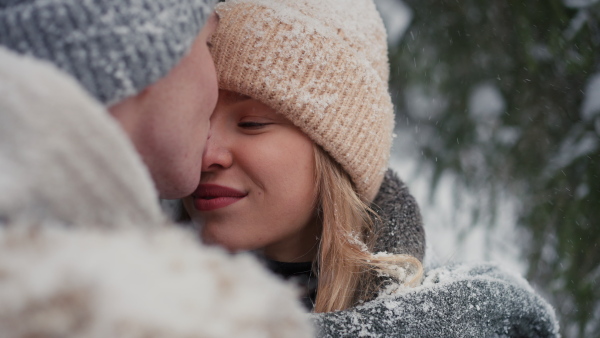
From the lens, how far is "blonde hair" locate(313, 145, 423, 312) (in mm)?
1637

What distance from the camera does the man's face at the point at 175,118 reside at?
984 mm

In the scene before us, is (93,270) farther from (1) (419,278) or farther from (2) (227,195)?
(1) (419,278)

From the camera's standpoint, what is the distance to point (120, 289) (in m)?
0.58

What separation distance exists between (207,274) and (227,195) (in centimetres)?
101

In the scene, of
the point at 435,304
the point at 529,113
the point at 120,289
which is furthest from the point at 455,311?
the point at 529,113

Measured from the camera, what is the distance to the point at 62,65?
2.65 feet

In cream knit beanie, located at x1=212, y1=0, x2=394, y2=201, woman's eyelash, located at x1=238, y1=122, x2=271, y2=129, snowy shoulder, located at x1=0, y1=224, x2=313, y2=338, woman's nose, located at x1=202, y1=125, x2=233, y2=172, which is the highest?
snowy shoulder, located at x1=0, y1=224, x2=313, y2=338

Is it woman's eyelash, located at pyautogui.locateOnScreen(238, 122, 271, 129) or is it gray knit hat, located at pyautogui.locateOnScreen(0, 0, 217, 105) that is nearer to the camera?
gray knit hat, located at pyautogui.locateOnScreen(0, 0, 217, 105)

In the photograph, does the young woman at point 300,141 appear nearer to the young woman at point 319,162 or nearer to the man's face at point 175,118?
the young woman at point 319,162

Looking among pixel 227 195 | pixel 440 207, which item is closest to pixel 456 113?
pixel 440 207

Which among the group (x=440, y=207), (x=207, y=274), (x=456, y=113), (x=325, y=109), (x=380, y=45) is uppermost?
→ (x=207, y=274)

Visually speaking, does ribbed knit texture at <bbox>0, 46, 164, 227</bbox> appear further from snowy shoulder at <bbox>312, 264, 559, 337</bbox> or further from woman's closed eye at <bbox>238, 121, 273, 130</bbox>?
woman's closed eye at <bbox>238, 121, 273, 130</bbox>

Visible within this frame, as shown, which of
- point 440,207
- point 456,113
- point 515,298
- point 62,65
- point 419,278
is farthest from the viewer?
point 440,207

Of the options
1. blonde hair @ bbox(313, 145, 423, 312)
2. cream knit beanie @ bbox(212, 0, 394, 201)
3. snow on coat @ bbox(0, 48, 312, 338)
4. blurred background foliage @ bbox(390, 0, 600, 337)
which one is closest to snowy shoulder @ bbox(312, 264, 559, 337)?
blonde hair @ bbox(313, 145, 423, 312)
